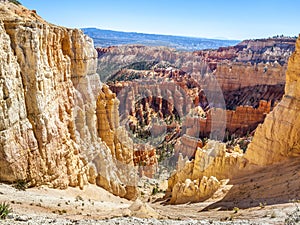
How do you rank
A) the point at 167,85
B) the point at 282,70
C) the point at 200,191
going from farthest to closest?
1. the point at 167,85
2. the point at 282,70
3. the point at 200,191

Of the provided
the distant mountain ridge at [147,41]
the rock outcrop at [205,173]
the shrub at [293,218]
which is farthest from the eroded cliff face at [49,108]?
the distant mountain ridge at [147,41]

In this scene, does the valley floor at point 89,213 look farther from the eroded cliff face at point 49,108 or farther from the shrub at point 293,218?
the eroded cliff face at point 49,108

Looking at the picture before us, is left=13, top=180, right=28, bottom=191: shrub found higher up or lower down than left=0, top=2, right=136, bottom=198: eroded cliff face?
lower down

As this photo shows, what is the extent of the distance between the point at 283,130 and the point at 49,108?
43.4ft

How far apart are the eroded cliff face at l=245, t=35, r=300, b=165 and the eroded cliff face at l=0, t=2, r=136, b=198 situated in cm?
1126

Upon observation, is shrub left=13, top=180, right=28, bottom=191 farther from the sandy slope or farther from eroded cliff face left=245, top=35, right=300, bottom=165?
eroded cliff face left=245, top=35, right=300, bottom=165

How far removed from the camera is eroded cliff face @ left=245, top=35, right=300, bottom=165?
18.0 metres

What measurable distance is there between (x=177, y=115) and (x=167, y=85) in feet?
35.4

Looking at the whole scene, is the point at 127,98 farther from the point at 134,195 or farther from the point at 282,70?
the point at 134,195

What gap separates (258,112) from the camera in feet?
210

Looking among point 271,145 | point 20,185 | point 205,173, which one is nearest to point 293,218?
point 271,145

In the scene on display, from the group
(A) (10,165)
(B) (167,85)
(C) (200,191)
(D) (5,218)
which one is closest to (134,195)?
(C) (200,191)

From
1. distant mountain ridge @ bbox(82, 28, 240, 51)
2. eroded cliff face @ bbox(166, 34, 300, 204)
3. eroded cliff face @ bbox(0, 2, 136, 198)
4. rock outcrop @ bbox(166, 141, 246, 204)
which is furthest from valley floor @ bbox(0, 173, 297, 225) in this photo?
distant mountain ridge @ bbox(82, 28, 240, 51)

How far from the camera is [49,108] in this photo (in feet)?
61.4
